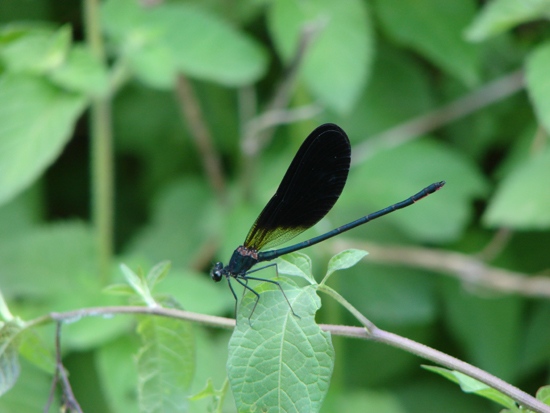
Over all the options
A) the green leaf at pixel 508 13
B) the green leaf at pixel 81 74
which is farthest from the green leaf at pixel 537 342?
the green leaf at pixel 81 74

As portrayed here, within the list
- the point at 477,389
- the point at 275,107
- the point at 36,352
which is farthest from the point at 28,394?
the point at 477,389

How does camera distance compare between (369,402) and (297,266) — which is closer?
(297,266)

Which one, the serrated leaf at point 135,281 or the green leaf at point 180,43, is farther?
the green leaf at point 180,43

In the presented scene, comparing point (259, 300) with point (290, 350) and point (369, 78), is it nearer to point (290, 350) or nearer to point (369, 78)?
point (290, 350)

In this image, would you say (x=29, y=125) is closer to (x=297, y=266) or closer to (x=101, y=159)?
(x=101, y=159)

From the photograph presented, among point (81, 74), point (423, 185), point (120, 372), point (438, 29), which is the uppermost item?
point (438, 29)

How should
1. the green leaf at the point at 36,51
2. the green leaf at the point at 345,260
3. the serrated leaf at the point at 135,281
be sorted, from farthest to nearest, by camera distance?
the green leaf at the point at 36,51 → the serrated leaf at the point at 135,281 → the green leaf at the point at 345,260

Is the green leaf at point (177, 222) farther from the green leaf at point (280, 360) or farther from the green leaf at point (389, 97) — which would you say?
the green leaf at point (280, 360)

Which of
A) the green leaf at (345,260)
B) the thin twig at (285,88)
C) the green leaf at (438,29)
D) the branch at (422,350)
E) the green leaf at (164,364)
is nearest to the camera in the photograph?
the branch at (422,350)
